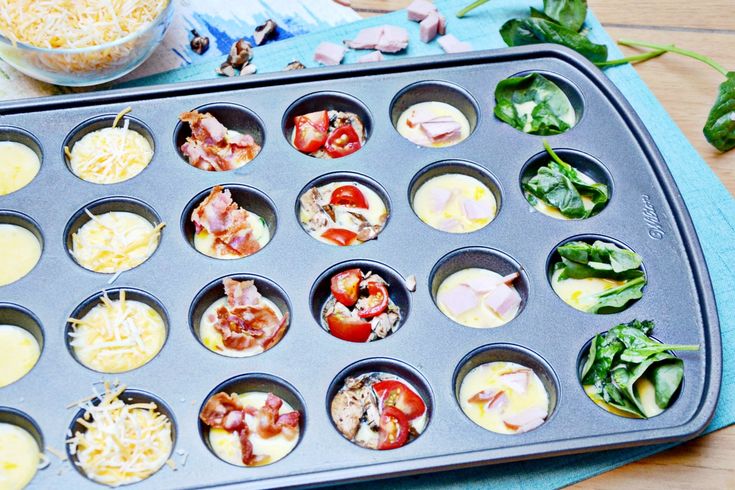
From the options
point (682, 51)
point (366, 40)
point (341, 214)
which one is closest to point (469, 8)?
point (366, 40)

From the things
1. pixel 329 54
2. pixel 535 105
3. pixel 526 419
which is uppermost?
pixel 329 54

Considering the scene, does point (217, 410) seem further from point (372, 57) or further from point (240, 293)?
point (372, 57)

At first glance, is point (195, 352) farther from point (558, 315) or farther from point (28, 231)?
point (558, 315)

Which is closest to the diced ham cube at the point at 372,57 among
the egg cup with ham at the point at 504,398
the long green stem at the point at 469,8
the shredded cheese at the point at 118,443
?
the long green stem at the point at 469,8

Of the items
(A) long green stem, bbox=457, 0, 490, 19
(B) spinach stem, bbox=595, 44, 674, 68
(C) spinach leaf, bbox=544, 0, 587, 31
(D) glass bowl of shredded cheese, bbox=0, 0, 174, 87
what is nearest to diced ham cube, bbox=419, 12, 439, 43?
(A) long green stem, bbox=457, 0, 490, 19

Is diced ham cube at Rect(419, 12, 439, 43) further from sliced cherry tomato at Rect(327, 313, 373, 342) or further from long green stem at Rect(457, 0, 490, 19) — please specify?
sliced cherry tomato at Rect(327, 313, 373, 342)

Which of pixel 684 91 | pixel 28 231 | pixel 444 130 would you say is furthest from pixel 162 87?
Result: pixel 684 91

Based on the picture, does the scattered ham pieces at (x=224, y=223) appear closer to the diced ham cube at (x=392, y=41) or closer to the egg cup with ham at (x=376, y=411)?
the egg cup with ham at (x=376, y=411)
